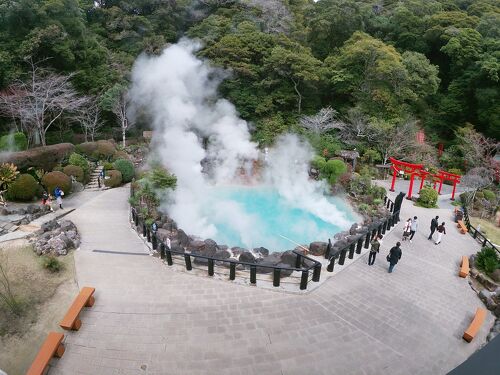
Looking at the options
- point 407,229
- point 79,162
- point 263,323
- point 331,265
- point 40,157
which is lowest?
point 263,323

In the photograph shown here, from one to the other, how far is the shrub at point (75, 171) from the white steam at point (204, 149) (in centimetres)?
442

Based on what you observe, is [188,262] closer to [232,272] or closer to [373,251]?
[232,272]

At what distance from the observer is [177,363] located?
6.59 meters

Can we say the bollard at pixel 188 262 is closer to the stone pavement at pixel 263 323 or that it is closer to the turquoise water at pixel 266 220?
the stone pavement at pixel 263 323

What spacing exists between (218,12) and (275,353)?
3285 centimetres

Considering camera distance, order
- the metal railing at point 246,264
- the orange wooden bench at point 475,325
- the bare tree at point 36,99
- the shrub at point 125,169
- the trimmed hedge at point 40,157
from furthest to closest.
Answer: the shrub at point 125,169 < the bare tree at point 36,99 < the trimmed hedge at point 40,157 < the metal railing at point 246,264 < the orange wooden bench at point 475,325

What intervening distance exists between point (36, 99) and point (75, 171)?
5.27 m

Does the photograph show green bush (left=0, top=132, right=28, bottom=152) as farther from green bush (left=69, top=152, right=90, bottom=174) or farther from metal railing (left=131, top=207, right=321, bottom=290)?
metal railing (left=131, top=207, right=321, bottom=290)

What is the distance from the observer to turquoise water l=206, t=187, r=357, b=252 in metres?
13.2

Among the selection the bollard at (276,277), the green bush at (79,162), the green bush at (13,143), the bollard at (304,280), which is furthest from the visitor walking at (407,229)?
the green bush at (13,143)

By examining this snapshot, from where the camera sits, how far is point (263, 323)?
7.75 meters

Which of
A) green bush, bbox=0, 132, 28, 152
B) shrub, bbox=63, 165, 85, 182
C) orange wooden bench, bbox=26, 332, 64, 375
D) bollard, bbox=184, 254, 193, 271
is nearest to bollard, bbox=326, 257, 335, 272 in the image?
bollard, bbox=184, 254, 193, 271

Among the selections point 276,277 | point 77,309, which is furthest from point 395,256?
point 77,309

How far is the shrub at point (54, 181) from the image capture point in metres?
15.7
